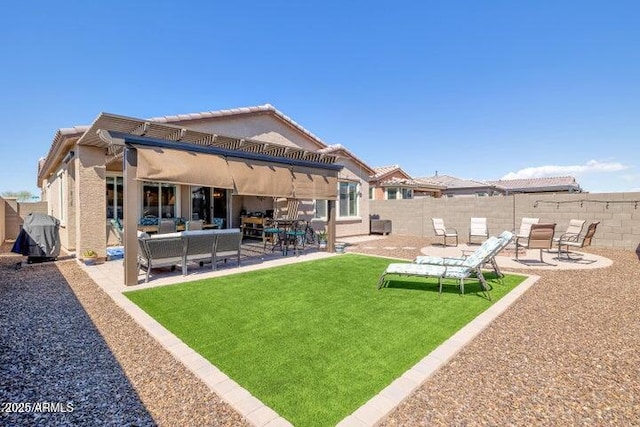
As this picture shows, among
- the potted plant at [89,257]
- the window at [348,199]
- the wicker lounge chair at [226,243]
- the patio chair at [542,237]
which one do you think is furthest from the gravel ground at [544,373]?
the window at [348,199]

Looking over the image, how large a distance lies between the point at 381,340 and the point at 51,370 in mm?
4241

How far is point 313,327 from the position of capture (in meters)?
4.96

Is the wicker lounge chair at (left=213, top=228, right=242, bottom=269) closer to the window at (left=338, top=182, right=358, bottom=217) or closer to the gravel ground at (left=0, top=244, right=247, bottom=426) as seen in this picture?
the gravel ground at (left=0, top=244, right=247, bottom=426)

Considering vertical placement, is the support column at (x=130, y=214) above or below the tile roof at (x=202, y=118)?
below

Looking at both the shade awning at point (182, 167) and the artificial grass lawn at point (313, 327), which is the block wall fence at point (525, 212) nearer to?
the artificial grass lawn at point (313, 327)

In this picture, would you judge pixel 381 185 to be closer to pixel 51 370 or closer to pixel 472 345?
pixel 472 345

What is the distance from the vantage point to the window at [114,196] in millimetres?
13334

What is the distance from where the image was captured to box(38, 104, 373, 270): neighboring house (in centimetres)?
815

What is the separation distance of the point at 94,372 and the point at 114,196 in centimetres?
1194

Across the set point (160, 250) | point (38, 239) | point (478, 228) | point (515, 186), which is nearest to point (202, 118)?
point (38, 239)

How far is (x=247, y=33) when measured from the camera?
50.2 ft

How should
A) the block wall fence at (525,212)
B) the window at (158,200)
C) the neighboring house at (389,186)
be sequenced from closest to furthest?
1. the block wall fence at (525,212)
2. the window at (158,200)
3. the neighboring house at (389,186)

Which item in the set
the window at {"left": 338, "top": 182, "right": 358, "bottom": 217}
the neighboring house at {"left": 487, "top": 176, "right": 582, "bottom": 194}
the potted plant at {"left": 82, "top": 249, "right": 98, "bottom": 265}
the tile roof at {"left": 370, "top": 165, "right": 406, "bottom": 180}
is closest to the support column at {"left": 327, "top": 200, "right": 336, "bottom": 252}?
the window at {"left": 338, "top": 182, "right": 358, "bottom": 217}

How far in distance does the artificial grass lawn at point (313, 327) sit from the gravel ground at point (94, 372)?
18.9 inches
